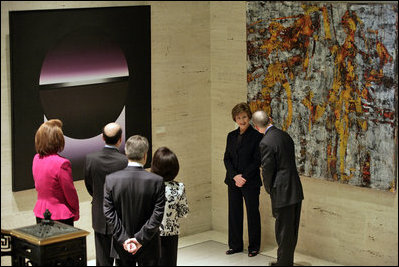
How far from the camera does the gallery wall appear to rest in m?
7.89

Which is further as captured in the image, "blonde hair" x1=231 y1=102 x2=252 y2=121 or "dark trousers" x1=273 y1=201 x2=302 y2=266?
"blonde hair" x1=231 y1=102 x2=252 y2=121

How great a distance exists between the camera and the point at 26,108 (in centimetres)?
774

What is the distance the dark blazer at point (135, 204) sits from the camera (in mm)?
5898

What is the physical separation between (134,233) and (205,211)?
382cm

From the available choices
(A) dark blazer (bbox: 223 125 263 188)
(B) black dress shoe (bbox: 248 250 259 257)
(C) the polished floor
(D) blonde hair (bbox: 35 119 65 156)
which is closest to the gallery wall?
(C) the polished floor

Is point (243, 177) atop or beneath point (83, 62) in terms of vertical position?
beneath

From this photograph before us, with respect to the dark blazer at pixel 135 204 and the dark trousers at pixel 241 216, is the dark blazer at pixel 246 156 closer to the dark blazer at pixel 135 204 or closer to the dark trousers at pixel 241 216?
the dark trousers at pixel 241 216

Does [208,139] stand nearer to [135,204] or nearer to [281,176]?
[281,176]

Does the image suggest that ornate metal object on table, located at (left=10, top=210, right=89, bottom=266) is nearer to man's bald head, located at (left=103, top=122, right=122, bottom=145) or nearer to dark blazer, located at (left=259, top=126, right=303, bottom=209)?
man's bald head, located at (left=103, top=122, right=122, bottom=145)

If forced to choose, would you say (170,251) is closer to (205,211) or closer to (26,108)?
(26,108)

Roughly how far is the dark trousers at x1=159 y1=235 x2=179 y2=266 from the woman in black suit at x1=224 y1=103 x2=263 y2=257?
7.07ft

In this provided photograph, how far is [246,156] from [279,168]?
0.98 metres

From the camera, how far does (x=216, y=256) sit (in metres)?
8.67

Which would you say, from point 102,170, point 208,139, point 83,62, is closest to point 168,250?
point 102,170
